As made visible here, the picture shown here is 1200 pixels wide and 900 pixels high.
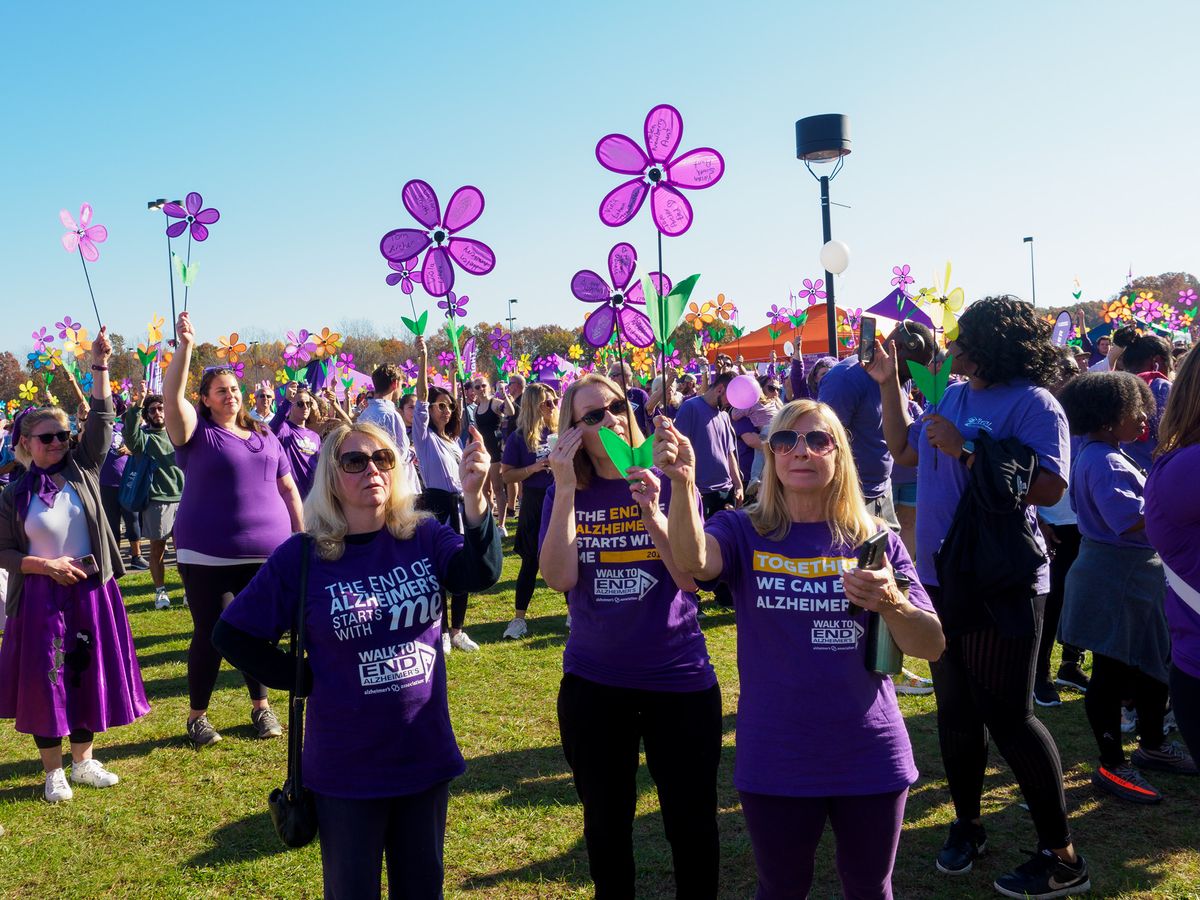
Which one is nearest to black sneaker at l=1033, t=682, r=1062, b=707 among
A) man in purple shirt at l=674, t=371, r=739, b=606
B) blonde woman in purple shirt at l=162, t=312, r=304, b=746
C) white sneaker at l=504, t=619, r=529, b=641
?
man in purple shirt at l=674, t=371, r=739, b=606

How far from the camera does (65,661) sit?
13.4 ft

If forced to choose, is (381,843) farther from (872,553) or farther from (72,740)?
(72,740)

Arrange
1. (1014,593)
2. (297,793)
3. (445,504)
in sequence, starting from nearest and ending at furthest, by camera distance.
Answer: (297,793) → (1014,593) → (445,504)

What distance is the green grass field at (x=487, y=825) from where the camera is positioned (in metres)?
3.20

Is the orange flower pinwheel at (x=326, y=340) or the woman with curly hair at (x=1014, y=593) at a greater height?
the orange flower pinwheel at (x=326, y=340)

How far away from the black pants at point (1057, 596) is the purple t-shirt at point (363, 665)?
3643mm

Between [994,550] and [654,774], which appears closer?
[654,774]

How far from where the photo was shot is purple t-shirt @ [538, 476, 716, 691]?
2553 mm

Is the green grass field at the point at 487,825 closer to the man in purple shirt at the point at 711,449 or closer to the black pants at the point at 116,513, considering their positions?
the man in purple shirt at the point at 711,449

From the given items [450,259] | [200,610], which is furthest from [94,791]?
[450,259]

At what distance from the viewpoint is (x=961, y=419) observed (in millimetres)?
2979

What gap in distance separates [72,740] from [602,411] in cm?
329

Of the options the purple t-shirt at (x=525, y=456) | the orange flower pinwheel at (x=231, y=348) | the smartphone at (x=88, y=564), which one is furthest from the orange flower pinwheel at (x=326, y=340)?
the smartphone at (x=88, y=564)

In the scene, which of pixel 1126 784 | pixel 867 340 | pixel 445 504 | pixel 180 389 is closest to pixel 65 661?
pixel 180 389
